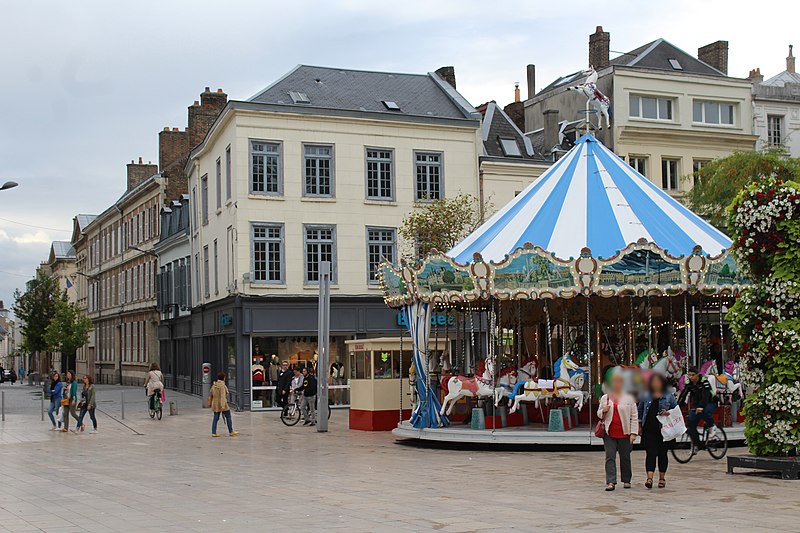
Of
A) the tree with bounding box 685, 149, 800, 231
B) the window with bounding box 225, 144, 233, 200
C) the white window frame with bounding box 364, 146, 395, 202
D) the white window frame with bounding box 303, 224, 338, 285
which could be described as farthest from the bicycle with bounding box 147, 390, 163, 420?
the tree with bounding box 685, 149, 800, 231

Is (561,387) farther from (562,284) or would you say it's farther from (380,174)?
(380,174)

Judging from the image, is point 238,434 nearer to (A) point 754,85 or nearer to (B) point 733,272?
(B) point 733,272

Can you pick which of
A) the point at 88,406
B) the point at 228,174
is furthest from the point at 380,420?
the point at 228,174

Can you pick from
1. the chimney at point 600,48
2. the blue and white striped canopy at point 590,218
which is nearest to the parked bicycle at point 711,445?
the blue and white striped canopy at point 590,218

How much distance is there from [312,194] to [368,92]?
487 cm

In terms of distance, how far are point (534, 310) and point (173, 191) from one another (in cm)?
2653

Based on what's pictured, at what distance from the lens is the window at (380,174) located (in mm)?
35688

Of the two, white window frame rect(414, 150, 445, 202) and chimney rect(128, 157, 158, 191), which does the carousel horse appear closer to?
white window frame rect(414, 150, 445, 202)

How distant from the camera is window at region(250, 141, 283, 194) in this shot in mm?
33938

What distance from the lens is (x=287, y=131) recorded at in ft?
112

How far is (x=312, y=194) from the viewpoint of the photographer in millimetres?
34656

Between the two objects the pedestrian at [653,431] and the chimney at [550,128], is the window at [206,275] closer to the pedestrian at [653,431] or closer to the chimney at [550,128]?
the chimney at [550,128]

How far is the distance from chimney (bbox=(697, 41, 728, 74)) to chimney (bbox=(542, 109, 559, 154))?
7.26m

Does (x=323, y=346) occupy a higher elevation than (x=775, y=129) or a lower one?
lower
